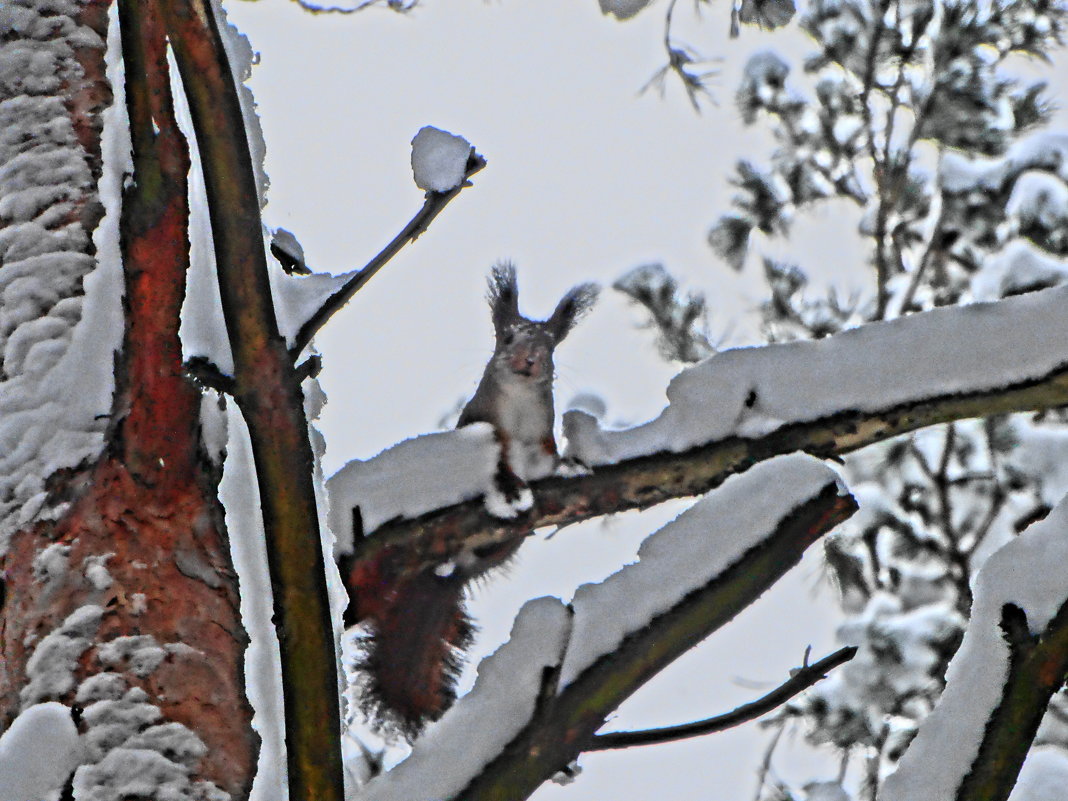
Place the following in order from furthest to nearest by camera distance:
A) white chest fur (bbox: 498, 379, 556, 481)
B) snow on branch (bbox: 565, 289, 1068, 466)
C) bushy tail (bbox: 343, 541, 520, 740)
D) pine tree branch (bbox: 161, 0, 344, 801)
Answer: white chest fur (bbox: 498, 379, 556, 481) → bushy tail (bbox: 343, 541, 520, 740) → snow on branch (bbox: 565, 289, 1068, 466) → pine tree branch (bbox: 161, 0, 344, 801)

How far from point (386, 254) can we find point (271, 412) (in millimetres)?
191

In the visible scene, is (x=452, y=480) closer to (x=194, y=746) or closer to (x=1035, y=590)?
(x=194, y=746)

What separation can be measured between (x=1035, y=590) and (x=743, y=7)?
5.95 ft

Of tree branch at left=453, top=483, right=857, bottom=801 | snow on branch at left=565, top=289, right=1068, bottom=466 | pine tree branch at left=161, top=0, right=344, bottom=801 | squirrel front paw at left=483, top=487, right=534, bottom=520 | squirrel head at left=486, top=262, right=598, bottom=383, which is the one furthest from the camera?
squirrel head at left=486, top=262, right=598, bottom=383

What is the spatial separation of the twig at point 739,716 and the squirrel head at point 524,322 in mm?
1787

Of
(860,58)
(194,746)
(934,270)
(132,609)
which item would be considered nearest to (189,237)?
(132,609)

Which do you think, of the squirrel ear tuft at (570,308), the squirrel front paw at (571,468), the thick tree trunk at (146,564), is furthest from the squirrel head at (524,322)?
the thick tree trunk at (146,564)

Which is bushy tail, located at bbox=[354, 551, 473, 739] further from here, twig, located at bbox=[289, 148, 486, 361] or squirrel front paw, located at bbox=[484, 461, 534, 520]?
twig, located at bbox=[289, 148, 486, 361]

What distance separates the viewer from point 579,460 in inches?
64.7

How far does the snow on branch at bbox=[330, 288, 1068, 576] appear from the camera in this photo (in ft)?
4.60

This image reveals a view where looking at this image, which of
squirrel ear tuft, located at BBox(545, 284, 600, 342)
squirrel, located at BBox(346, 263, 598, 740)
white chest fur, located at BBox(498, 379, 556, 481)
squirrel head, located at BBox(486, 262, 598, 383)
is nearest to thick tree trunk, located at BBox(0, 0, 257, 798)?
squirrel, located at BBox(346, 263, 598, 740)

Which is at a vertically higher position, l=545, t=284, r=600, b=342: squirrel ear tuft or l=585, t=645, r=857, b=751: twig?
l=545, t=284, r=600, b=342: squirrel ear tuft

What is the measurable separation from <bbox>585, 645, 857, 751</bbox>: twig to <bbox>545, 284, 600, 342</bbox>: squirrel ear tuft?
2.05 m

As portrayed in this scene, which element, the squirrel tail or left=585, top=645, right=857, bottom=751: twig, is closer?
left=585, top=645, right=857, bottom=751: twig
